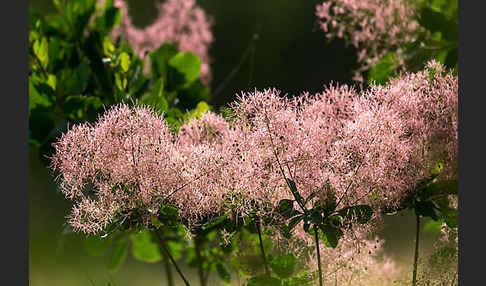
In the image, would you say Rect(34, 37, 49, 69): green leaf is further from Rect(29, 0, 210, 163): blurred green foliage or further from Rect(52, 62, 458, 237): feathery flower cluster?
Rect(52, 62, 458, 237): feathery flower cluster

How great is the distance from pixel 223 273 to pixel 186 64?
0.42 m

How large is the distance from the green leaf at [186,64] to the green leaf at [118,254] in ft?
1.51

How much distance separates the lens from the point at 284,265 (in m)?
0.82

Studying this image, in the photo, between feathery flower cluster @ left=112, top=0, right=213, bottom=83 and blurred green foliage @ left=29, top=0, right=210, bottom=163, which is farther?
feathery flower cluster @ left=112, top=0, right=213, bottom=83

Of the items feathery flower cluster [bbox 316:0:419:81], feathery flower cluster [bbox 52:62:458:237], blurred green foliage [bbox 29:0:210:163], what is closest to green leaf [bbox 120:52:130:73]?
blurred green foliage [bbox 29:0:210:163]

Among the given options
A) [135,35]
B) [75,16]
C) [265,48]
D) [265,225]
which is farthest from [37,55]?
[265,225]

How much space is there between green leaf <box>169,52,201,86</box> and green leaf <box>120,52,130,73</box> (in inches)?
4.0

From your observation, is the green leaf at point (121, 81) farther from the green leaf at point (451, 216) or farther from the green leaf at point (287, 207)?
the green leaf at point (451, 216)

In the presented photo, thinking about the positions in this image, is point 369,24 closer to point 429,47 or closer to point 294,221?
point 429,47

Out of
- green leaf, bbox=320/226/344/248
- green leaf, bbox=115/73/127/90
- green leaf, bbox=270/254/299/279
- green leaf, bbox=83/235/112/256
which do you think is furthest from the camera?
green leaf, bbox=83/235/112/256

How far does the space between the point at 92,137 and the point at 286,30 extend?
591 mm

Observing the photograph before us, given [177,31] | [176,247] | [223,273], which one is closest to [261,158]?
[223,273]

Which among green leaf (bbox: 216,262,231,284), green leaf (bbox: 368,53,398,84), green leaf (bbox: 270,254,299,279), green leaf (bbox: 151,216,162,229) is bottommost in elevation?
green leaf (bbox: 270,254,299,279)

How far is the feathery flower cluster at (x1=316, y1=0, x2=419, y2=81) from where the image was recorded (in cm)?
108
